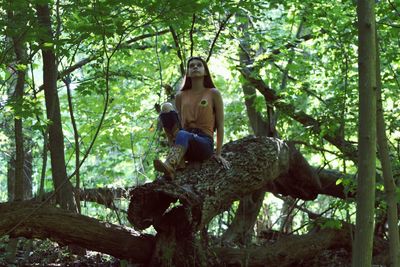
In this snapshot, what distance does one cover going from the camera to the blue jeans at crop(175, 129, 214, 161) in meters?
5.27

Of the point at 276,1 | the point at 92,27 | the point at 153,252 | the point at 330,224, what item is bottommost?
the point at 153,252

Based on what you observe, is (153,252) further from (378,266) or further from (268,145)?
(378,266)

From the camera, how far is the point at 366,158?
347 cm

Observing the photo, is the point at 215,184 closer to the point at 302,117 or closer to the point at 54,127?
the point at 54,127

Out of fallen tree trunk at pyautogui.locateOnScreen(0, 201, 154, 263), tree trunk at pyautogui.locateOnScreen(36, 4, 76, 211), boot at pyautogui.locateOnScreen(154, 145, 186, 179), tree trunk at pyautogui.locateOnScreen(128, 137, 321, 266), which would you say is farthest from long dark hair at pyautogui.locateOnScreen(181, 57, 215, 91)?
fallen tree trunk at pyautogui.locateOnScreen(0, 201, 154, 263)

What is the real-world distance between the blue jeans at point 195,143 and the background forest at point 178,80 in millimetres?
803

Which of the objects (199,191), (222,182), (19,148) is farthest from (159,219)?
(19,148)

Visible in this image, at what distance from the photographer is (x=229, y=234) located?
7328 mm

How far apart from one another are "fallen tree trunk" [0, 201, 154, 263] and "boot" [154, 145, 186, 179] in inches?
29.8

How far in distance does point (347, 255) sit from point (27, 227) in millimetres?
4563

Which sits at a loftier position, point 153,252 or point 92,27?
point 92,27

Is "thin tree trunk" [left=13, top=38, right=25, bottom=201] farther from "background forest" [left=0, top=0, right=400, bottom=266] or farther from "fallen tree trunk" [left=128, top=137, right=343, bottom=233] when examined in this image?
"fallen tree trunk" [left=128, top=137, right=343, bottom=233]

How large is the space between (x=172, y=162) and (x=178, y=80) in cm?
394

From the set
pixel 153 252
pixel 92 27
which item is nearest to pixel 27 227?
pixel 153 252
